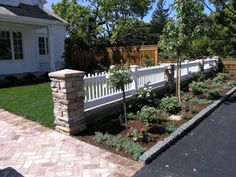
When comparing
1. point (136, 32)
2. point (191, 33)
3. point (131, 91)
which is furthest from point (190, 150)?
point (136, 32)

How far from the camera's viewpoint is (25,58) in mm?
13703

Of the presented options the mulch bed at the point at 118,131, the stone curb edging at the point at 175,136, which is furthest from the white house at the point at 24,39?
the stone curb edging at the point at 175,136

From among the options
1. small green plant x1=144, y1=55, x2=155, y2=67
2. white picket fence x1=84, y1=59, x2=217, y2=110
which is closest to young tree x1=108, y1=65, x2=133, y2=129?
white picket fence x1=84, y1=59, x2=217, y2=110

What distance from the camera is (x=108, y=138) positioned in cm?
467

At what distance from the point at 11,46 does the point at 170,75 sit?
8506 millimetres

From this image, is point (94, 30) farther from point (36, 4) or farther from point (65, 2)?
point (36, 4)

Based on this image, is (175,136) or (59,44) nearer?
(175,136)

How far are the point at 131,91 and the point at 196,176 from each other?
12.5 ft

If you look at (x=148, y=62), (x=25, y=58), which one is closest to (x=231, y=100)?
(x=148, y=62)

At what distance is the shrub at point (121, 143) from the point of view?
4125 millimetres

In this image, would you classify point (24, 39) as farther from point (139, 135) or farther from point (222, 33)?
point (222, 33)

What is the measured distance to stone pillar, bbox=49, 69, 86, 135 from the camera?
191 inches

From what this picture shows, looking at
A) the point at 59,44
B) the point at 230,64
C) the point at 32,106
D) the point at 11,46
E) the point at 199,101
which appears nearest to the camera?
the point at 32,106

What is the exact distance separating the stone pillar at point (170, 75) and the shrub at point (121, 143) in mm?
4849
